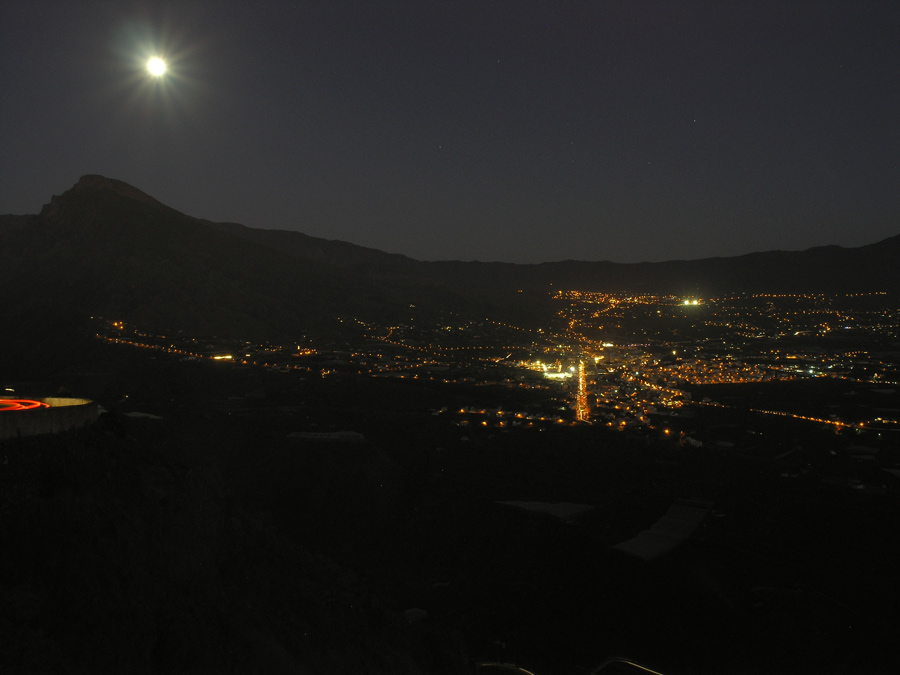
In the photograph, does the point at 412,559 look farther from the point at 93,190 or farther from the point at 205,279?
the point at 93,190

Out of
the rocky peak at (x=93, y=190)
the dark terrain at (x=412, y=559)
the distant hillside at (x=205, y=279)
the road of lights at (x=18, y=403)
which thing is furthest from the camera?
the rocky peak at (x=93, y=190)

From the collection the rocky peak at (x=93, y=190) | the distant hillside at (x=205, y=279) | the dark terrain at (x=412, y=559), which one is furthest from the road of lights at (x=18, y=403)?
the rocky peak at (x=93, y=190)

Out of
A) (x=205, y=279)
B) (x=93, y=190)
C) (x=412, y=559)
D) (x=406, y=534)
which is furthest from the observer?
(x=93, y=190)

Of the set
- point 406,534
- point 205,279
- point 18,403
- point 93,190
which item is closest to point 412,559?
point 406,534

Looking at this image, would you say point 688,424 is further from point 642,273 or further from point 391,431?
point 642,273

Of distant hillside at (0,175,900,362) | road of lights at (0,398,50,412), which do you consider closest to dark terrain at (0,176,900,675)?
road of lights at (0,398,50,412)

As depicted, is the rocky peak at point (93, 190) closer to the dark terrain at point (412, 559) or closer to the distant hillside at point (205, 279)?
the distant hillside at point (205, 279)

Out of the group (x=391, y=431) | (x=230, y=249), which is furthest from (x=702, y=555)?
(x=230, y=249)

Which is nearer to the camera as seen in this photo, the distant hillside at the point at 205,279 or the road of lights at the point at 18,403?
the road of lights at the point at 18,403
